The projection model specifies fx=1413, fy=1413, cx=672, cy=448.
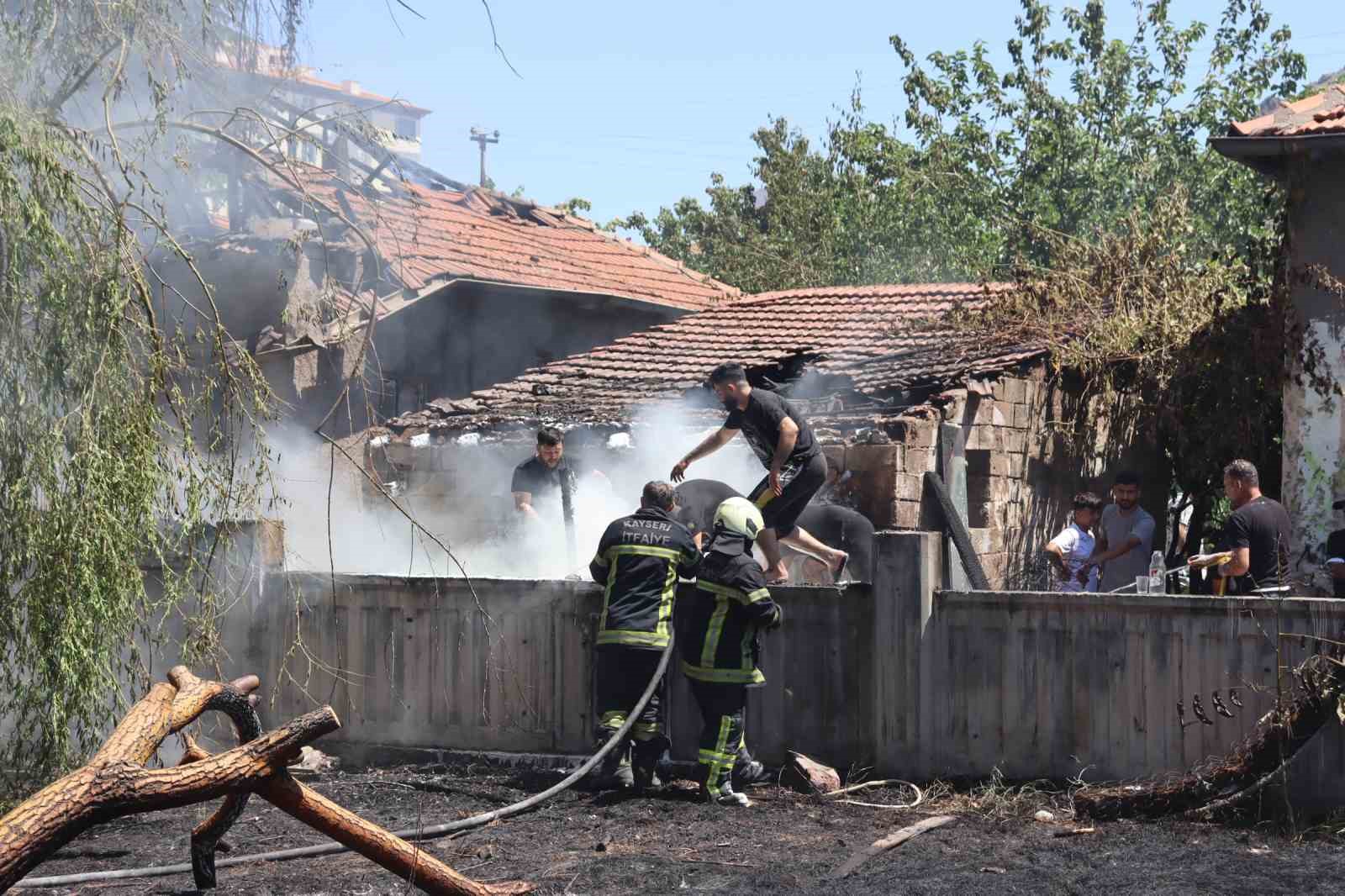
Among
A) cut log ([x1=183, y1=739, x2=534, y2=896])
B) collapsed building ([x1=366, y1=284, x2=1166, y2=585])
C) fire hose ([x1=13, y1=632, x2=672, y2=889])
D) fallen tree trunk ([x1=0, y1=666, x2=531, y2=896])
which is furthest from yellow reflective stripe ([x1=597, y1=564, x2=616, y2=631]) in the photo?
collapsed building ([x1=366, y1=284, x2=1166, y2=585])

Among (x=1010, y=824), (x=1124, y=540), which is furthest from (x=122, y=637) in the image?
(x=1124, y=540)

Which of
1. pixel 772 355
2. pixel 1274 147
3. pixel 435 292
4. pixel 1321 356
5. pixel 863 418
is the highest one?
pixel 1274 147

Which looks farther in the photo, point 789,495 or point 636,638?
point 789,495

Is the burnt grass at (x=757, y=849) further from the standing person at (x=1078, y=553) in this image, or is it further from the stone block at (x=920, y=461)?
the stone block at (x=920, y=461)

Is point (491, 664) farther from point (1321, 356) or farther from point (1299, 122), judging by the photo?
point (1299, 122)

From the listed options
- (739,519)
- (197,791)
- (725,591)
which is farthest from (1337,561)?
(197,791)

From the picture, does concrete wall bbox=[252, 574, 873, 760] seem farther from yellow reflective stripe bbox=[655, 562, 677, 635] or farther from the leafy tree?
the leafy tree

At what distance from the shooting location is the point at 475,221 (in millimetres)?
22234

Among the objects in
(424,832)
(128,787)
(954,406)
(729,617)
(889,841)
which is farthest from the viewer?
(954,406)

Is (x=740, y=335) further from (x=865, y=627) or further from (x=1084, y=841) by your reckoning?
(x=1084, y=841)

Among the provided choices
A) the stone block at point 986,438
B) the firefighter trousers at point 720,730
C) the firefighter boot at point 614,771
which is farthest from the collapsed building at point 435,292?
the stone block at point 986,438

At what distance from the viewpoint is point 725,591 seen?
816 centimetres

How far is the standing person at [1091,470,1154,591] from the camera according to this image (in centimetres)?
1179

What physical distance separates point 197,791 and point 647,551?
3780mm
